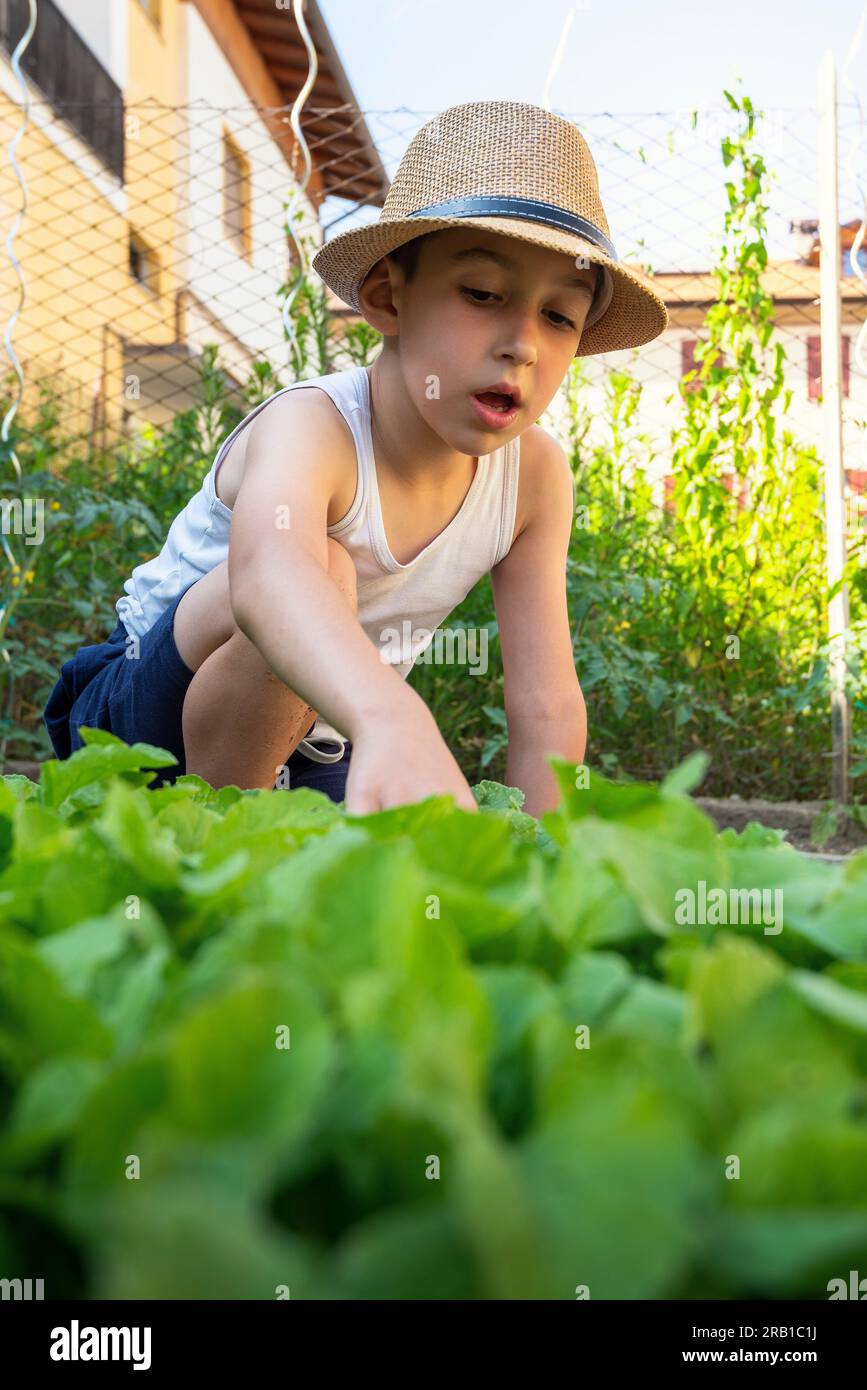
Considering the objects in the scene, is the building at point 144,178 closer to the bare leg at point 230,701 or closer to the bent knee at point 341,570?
the bare leg at point 230,701

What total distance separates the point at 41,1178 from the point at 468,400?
153cm

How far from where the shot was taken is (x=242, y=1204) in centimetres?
31

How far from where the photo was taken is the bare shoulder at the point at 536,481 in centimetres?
242

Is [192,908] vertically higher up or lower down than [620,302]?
lower down

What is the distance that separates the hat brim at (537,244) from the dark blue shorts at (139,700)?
2.13 feet

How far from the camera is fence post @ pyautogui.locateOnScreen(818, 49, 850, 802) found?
364 cm

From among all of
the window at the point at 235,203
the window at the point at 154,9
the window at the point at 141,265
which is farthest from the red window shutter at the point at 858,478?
the window at the point at 154,9

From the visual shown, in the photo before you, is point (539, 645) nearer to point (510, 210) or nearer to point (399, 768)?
point (510, 210)

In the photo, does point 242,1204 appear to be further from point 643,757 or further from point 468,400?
point 643,757

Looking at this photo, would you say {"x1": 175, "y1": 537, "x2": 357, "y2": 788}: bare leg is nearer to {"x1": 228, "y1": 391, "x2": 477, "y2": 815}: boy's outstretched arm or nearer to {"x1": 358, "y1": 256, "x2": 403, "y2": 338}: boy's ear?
{"x1": 228, "y1": 391, "x2": 477, "y2": 815}: boy's outstretched arm

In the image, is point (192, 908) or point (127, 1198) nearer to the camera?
point (127, 1198)

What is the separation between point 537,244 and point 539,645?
751 millimetres

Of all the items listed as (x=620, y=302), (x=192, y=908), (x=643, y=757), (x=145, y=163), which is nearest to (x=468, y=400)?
(x=620, y=302)
